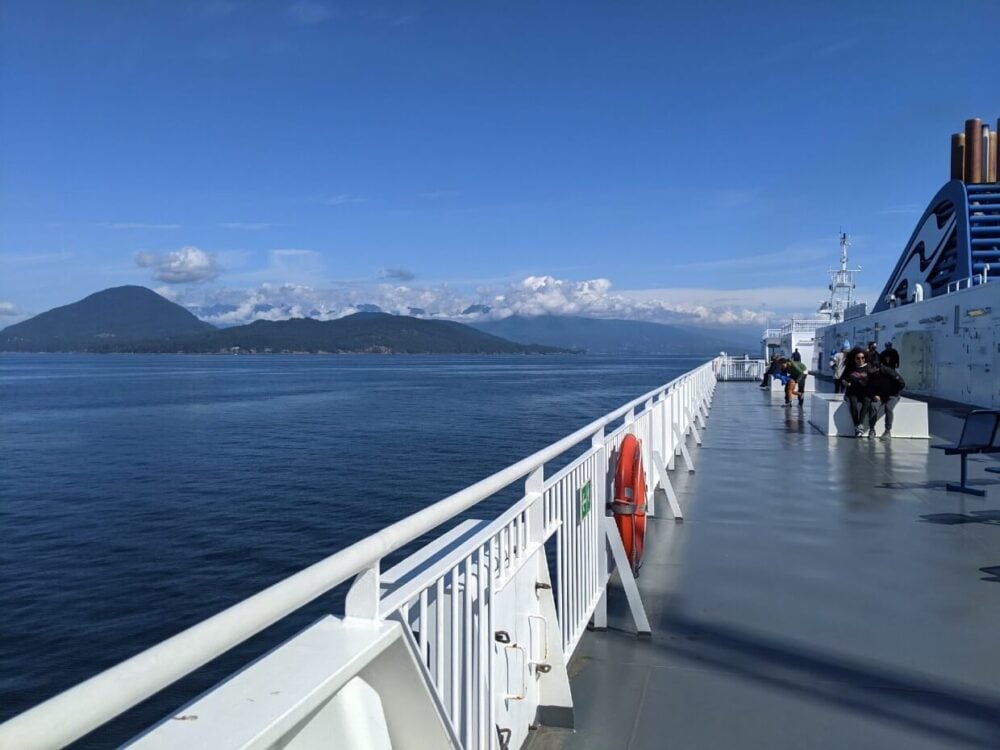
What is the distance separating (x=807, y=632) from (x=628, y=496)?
1263mm

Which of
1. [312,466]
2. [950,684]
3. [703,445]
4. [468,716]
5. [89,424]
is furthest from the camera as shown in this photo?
[89,424]

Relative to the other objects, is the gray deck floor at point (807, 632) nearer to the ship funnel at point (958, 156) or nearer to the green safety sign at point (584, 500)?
the green safety sign at point (584, 500)

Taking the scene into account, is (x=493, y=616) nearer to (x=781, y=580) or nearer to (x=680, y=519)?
(x=781, y=580)

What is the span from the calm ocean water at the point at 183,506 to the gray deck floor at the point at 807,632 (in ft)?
20.4

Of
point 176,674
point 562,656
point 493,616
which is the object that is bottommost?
point 562,656

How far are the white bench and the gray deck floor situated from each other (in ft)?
15.7

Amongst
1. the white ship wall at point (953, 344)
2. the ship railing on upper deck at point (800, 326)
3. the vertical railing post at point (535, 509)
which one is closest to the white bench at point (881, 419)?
the white ship wall at point (953, 344)

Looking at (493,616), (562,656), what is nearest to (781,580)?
(562,656)

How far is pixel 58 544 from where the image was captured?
50.5ft

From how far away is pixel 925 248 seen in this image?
58.9 metres

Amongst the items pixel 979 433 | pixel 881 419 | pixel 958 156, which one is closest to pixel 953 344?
pixel 881 419

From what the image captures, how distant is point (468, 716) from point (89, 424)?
133 feet

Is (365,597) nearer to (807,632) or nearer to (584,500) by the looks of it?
(584,500)

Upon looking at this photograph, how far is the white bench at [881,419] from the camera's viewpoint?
13008mm
